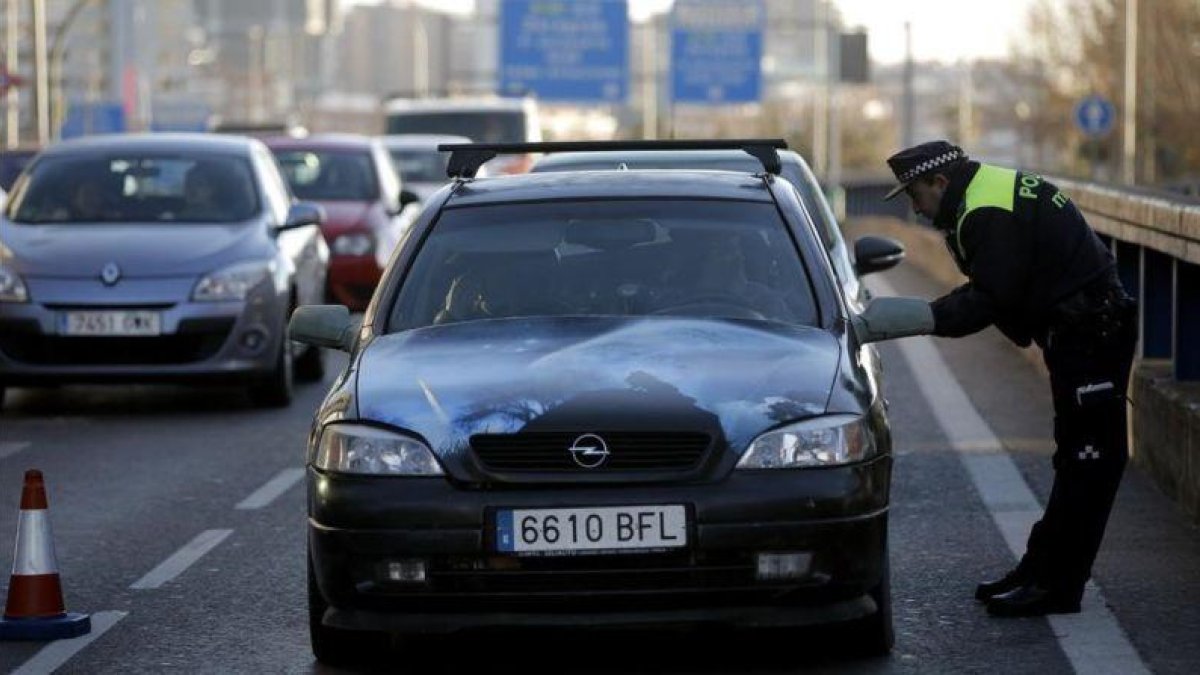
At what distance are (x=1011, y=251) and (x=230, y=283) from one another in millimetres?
8022

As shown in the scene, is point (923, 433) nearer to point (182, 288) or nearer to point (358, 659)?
point (182, 288)

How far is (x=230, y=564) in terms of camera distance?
32.8 ft

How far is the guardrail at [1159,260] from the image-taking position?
11828 mm

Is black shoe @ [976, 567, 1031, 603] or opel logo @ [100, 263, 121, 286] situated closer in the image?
black shoe @ [976, 567, 1031, 603]

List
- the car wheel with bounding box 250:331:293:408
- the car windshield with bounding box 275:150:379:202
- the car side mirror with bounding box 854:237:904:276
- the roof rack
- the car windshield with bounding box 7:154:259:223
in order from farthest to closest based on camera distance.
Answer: the car windshield with bounding box 275:150:379:202, the car windshield with bounding box 7:154:259:223, the car wheel with bounding box 250:331:293:408, the car side mirror with bounding box 854:237:904:276, the roof rack

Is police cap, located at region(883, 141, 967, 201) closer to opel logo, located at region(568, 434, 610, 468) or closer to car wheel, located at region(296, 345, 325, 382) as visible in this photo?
opel logo, located at region(568, 434, 610, 468)

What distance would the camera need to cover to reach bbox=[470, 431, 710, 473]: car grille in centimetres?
726

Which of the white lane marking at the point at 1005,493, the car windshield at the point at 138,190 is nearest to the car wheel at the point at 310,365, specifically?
the car windshield at the point at 138,190

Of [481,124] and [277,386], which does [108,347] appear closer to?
[277,386]

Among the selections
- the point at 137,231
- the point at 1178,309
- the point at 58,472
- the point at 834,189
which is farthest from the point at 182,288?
the point at 834,189

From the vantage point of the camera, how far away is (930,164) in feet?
28.4

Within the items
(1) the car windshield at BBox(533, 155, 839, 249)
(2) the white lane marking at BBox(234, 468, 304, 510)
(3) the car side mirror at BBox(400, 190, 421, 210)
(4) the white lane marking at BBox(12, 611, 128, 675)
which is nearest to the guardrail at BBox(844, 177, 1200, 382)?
(1) the car windshield at BBox(533, 155, 839, 249)

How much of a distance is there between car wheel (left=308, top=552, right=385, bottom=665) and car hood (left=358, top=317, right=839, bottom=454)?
0.58m

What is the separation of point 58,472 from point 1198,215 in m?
5.25
